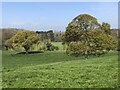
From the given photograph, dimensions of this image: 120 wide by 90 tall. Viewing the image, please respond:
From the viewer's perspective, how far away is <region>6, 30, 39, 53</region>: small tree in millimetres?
80500

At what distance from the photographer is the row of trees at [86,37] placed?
155 feet

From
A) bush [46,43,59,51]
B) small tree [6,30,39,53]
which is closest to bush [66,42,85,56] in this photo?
small tree [6,30,39,53]

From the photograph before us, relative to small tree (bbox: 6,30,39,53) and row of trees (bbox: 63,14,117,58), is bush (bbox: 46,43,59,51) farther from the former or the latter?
row of trees (bbox: 63,14,117,58)

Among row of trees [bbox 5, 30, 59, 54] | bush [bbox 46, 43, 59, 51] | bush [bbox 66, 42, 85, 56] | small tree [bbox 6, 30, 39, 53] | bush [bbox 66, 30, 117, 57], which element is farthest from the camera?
bush [bbox 46, 43, 59, 51]

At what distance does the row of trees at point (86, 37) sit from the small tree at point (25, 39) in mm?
32313

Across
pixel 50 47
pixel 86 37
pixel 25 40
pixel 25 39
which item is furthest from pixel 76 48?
pixel 50 47

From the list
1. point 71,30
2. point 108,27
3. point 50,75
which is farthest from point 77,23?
point 50,75

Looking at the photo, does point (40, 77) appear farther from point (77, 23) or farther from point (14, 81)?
point (77, 23)

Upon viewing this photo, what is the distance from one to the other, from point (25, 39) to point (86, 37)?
37044 millimetres

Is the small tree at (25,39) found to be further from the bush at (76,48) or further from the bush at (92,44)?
the bush at (92,44)

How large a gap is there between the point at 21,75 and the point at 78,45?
32.2 metres

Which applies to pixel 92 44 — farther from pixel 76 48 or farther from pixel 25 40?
pixel 25 40

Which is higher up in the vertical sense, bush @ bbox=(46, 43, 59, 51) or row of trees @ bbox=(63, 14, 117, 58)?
row of trees @ bbox=(63, 14, 117, 58)

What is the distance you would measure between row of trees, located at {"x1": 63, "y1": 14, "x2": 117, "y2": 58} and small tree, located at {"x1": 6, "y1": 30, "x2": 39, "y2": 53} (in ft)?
106
